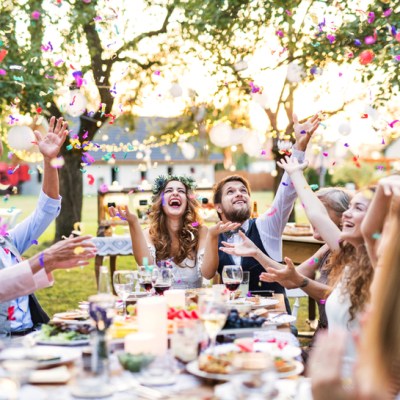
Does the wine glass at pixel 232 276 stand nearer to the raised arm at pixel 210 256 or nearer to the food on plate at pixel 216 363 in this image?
the raised arm at pixel 210 256

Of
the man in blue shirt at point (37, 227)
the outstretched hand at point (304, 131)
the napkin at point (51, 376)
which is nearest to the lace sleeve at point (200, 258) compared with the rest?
the outstretched hand at point (304, 131)

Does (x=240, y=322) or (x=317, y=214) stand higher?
(x=317, y=214)

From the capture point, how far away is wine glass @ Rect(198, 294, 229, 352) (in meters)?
2.10

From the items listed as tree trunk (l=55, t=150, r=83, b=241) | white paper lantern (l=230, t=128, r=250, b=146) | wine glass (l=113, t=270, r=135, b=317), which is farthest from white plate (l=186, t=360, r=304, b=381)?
tree trunk (l=55, t=150, r=83, b=241)

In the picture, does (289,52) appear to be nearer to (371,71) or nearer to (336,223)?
(371,71)

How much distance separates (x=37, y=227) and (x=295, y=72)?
5634 mm

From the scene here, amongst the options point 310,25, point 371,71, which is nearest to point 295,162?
point 371,71

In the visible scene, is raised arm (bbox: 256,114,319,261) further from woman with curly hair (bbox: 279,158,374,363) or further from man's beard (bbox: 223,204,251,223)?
woman with curly hair (bbox: 279,158,374,363)

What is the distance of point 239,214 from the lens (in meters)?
4.19

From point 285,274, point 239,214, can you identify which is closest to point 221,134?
point 239,214

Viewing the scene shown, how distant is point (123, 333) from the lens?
7.78ft

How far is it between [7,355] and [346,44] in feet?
21.4

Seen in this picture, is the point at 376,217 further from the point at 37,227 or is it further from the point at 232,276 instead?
the point at 37,227

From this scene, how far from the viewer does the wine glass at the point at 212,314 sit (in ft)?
6.88
